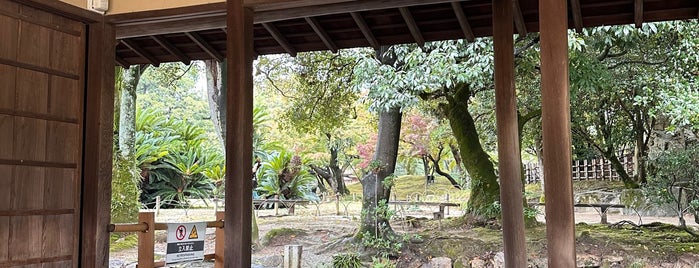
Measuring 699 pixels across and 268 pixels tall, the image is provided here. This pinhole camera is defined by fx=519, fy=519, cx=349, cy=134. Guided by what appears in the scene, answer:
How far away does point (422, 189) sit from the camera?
1360 centimetres

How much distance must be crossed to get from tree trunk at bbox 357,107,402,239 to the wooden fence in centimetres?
523

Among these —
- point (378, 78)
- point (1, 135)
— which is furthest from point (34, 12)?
point (378, 78)

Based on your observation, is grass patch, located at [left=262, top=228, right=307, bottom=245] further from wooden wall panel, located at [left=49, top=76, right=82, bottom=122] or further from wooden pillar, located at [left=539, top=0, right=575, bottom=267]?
wooden pillar, located at [left=539, top=0, right=575, bottom=267]

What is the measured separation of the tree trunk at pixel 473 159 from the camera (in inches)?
339

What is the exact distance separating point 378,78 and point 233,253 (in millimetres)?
5620

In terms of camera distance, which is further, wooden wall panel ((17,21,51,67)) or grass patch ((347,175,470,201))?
grass patch ((347,175,470,201))

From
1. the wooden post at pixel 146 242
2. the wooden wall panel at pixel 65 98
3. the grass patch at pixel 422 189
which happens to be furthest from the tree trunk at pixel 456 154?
the wooden wall panel at pixel 65 98

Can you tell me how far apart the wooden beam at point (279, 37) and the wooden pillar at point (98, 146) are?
1.12m

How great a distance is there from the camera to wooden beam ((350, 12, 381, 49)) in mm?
3647

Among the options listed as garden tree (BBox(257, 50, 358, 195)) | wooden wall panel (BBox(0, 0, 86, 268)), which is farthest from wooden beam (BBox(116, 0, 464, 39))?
garden tree (BBox(257, 50, 358, 195))

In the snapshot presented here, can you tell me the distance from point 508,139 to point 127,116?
8.28 meters

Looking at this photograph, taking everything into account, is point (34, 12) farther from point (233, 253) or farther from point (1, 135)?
point (233, 253)

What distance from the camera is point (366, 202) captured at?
8.88 m

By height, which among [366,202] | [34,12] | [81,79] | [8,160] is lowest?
[366,202]
